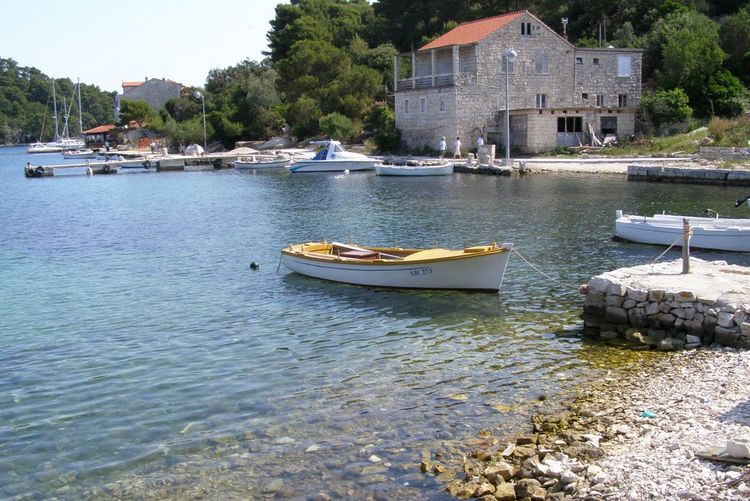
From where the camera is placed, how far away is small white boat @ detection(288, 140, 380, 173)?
55219 mm

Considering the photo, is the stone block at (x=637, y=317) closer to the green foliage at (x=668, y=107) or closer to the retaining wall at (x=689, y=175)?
the retaining wall at (x=689, y=175)

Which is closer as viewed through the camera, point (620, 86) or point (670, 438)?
point (670, 438)

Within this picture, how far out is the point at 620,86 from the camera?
185 feet

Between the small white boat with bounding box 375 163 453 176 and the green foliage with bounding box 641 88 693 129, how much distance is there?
50.1 ft

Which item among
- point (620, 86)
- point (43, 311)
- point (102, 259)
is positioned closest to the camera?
point (43, 311)

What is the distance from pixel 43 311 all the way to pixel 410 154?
145 ft

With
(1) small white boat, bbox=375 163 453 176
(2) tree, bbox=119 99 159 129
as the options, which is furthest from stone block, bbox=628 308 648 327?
Answer: (2) tree, bbox=119 99 159 129

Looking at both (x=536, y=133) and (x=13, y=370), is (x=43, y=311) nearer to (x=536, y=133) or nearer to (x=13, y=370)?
(x=13, y=370)

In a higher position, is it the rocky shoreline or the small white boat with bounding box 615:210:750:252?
the small white boat with bounding box 615:210:750:252

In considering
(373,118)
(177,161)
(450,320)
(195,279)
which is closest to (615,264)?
(450,320)

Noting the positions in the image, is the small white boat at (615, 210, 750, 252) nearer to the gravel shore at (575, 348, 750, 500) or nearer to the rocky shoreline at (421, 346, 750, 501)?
the gravel shore at (575, 348, 750, 500)

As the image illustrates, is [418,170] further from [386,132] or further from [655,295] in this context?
[655,295]

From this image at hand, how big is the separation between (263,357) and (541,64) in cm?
4663

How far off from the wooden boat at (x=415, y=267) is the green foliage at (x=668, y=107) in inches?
1500
